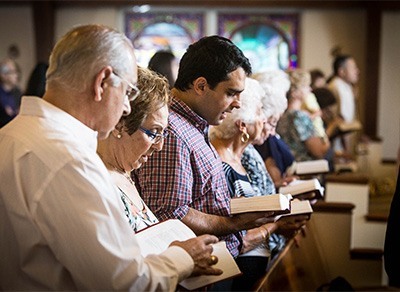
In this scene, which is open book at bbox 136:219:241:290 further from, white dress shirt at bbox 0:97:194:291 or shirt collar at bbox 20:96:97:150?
shirt collar at bbox 20:96:97:150

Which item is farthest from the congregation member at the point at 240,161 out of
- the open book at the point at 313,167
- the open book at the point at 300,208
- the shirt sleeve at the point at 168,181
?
the open book at the point at 313,167

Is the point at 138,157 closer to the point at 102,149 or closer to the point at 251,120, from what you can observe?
the point at 102,149

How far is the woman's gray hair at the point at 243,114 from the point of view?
142 inches

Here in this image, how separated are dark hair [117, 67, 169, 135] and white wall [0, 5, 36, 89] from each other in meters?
10.5

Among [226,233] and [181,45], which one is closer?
[226,233]

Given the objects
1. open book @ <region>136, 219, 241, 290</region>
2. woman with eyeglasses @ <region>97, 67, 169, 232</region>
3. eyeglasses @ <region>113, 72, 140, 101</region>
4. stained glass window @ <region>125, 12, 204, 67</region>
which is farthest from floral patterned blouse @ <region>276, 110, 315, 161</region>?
stained glass window @ <region>125, 12, 204, 67</region>

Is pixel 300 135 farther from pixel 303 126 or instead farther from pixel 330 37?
pixel 330 37

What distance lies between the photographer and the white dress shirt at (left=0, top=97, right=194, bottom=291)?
187cm

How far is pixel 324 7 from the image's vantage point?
41.2ft

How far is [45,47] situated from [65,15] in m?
0.79

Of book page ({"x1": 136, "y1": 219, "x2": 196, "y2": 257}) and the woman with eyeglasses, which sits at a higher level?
the woman with eyeglasses

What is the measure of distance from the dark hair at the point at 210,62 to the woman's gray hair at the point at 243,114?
19.2 inches

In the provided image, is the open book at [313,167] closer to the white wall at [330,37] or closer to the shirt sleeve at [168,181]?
the shirt sleeve at [168,181]

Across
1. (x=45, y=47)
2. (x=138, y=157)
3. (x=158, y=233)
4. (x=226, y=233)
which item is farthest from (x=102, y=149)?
(x=45, y=47)
